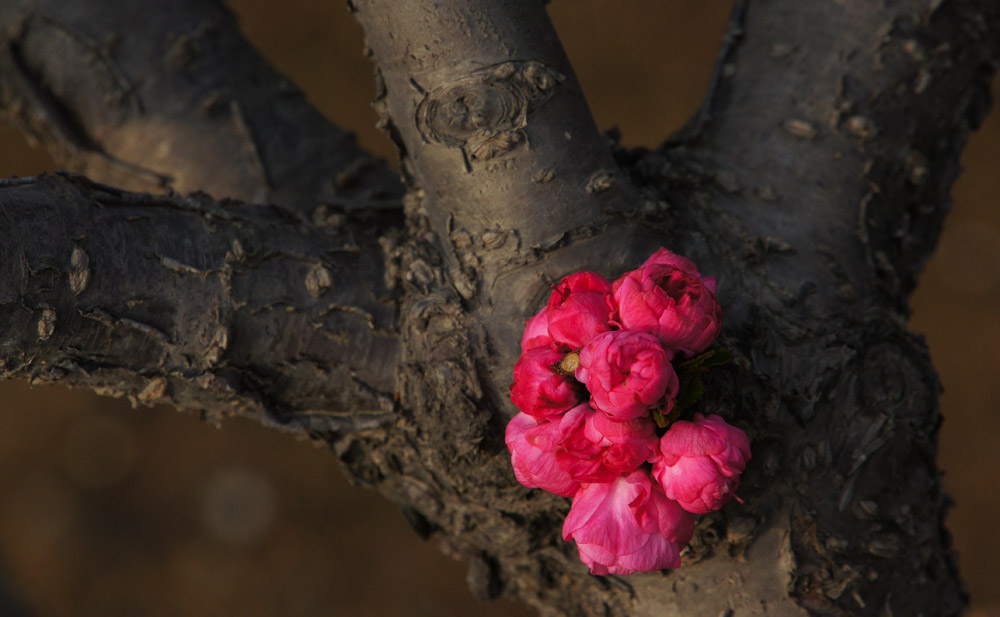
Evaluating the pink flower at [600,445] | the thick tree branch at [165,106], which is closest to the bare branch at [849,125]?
the pink flower at [600,445]

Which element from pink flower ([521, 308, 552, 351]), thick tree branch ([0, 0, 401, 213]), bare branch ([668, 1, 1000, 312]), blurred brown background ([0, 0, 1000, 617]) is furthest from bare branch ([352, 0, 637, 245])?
blurred brown background ([0, 0, 1000, 617])

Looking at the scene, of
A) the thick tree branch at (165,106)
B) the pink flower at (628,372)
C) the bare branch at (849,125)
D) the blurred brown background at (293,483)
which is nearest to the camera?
the pink flower at (628,372)

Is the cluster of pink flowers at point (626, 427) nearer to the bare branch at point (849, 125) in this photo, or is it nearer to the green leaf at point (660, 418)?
the green leaf at point (660, 418)

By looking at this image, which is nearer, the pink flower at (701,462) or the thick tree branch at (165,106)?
the pink flower at (701,462)

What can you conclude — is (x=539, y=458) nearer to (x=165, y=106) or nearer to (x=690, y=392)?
(x=690, y=392)

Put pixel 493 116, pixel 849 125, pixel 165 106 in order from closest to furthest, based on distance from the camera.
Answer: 1. pixel 493 116
2. pixel 849 125
3. pixel 165 106

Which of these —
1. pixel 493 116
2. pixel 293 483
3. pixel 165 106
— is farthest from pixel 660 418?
pixel 293 483

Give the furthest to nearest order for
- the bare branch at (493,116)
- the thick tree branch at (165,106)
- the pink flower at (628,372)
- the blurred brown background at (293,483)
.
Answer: the blurred brown background at (293,483) < the thick tree branch at (165,106) < the bare branch at (493,116) < the pink flower at (628,372)

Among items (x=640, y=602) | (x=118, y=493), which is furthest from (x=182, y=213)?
(x=118, y=493)
